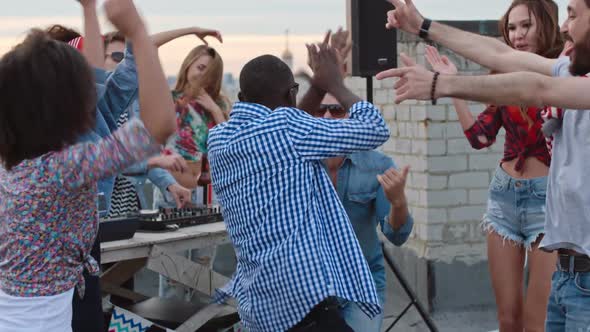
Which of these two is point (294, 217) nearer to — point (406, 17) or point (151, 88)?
point (151, 88)

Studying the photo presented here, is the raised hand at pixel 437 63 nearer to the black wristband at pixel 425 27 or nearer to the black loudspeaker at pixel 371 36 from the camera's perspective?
the black wristband at pixel 425 27

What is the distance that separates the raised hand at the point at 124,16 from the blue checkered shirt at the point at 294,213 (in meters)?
0.74

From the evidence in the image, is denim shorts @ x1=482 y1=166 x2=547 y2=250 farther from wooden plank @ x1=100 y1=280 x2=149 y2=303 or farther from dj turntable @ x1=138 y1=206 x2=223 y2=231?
wooden plank @ x1=100 y1=280 x2=149 y2=303

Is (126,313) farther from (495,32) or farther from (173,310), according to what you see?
(495,32)

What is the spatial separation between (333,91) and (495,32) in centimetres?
499

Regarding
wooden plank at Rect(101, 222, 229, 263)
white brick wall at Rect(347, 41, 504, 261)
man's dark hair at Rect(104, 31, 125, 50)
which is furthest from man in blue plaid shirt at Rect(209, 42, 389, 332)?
white brick wall at Rect(347, 41, 504, 261)

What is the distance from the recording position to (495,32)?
8148 millimetres

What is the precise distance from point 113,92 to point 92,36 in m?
0.29

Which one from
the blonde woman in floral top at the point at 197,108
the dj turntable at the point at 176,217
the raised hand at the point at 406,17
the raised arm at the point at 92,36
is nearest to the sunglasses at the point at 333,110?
the raised hand at the point at 406,17

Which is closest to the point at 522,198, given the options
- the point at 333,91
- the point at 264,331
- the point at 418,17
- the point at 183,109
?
the point at 418,17

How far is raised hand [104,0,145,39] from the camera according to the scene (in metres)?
2.51

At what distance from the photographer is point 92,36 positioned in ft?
11.4

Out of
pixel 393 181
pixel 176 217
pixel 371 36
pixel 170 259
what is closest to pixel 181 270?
pixel 170 259

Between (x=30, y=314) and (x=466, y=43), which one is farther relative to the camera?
(x=466, y=43)
